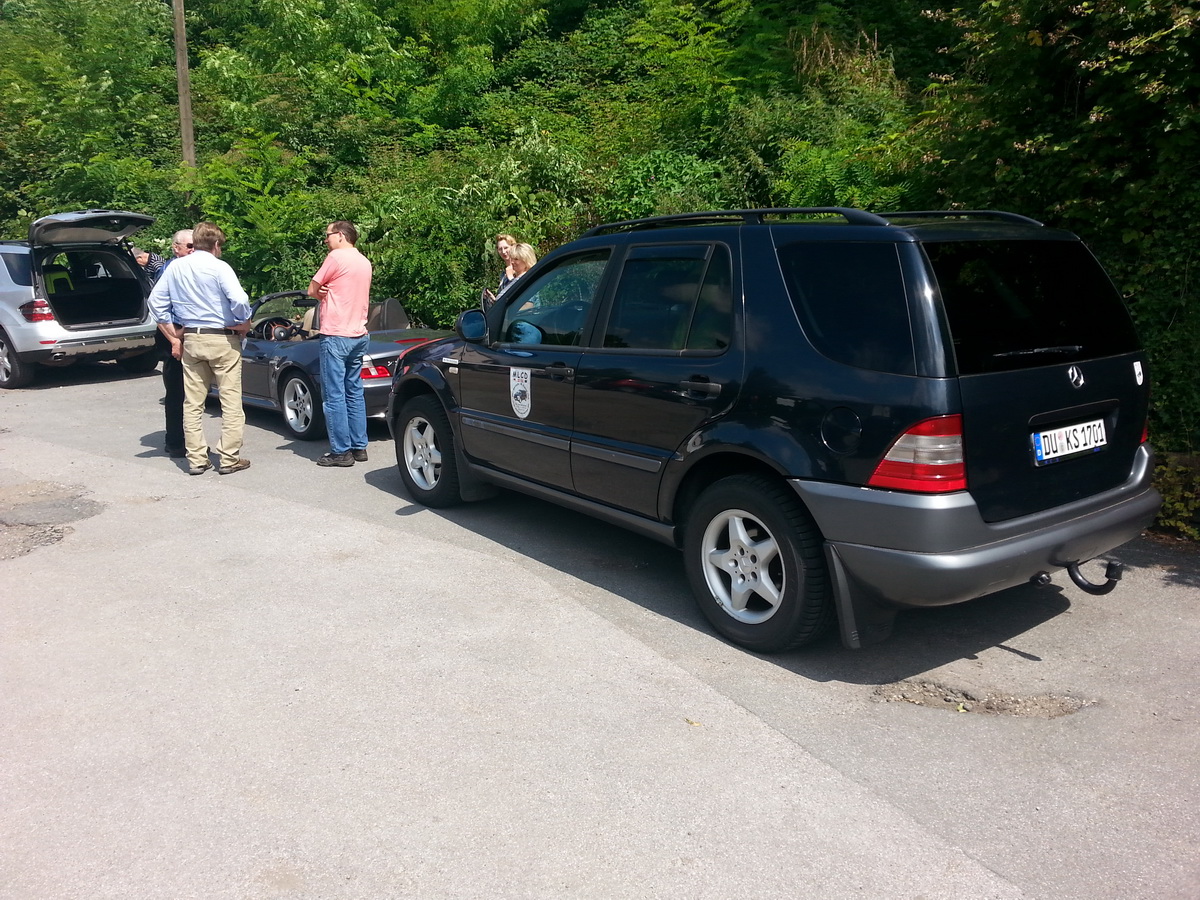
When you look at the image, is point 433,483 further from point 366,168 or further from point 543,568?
point 366,168

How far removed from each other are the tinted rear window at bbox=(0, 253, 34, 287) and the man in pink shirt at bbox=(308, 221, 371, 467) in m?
6.68

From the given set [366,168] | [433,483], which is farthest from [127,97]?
[433,483]

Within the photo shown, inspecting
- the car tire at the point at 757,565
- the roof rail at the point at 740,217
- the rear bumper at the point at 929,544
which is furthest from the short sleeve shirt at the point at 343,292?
the rear bumper at the point at 929,544

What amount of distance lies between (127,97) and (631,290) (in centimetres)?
2577

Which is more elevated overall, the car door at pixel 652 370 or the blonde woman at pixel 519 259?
the blonde woman at pixel 519 259

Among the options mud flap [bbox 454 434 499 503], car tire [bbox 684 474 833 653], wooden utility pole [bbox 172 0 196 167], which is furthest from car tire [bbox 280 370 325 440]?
wooden utility pole [bbox 172 0 196 167]

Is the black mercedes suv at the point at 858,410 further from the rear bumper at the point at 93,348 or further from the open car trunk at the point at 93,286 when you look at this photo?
the open car trunk at the point at 93,286

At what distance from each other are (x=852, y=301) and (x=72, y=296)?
Answer: 1218 centimetres

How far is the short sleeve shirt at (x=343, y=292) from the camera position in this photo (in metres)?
7.83

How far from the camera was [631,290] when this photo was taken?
5.03 meters

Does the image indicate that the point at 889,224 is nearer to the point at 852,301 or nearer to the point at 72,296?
the point at 852,301

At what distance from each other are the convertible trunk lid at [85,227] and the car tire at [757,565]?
10045 mm

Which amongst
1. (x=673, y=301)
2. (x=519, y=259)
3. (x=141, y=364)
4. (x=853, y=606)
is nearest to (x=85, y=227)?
(x=141, y=364)

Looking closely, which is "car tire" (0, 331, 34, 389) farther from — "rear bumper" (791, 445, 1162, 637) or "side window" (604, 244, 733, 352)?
"rear bumper" (791, 445, 1162, 637)
